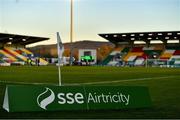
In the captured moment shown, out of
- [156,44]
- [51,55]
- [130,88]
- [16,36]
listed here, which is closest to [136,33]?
[156,44]

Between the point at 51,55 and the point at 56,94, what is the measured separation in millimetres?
164892

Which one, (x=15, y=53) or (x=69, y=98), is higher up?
(x=15, y=53)

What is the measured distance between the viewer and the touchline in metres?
11.3

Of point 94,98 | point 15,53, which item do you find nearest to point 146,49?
point 15,53

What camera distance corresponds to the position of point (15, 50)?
108 m

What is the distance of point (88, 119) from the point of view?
34.7 ft

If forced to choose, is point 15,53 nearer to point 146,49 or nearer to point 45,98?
point 146,49

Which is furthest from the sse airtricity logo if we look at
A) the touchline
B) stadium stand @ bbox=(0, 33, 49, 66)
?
stadium stand @ bbox=(0, 33, 49, 66)

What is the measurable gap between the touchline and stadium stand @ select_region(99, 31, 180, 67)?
83159 mm

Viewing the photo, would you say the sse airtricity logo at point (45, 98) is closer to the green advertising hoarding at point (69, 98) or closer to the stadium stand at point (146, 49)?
the green advertising hoarding at point (69, 98)

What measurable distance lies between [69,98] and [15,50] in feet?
323

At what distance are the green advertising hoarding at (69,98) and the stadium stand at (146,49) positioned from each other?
272 ft

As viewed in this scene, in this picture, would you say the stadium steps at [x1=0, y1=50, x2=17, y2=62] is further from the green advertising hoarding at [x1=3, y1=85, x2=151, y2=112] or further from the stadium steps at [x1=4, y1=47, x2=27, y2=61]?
the green advertising hoarding at [x1=3, y1=85, x2=151, y2=112]

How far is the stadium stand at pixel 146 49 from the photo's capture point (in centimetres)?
9762
